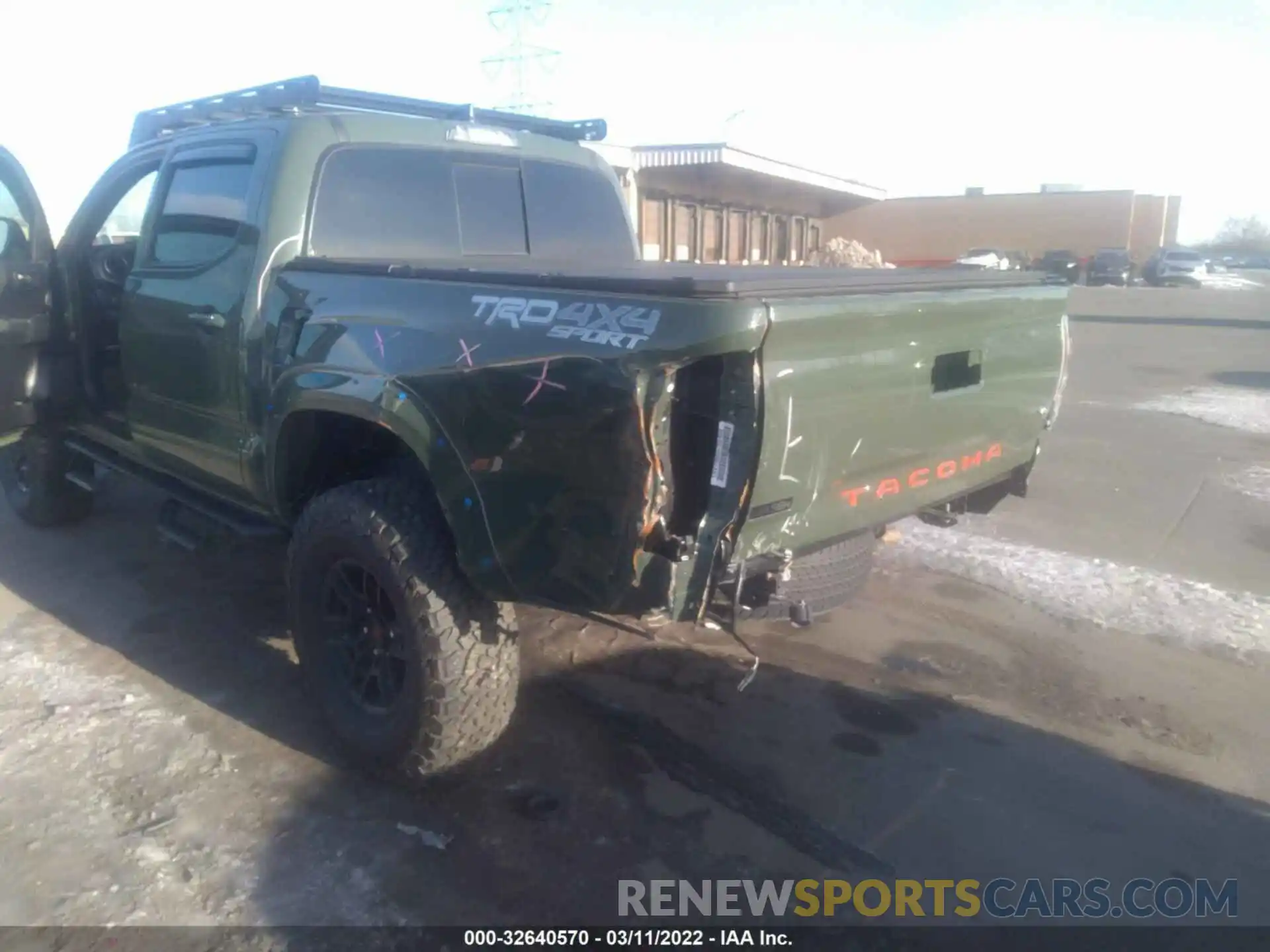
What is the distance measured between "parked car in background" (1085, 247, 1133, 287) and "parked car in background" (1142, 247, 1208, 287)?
2.65ft

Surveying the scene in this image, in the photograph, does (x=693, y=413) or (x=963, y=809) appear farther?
(x=963, y=809)

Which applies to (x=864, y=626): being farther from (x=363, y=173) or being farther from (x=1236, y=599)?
(x=363, y=173)

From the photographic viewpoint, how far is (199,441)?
4094 millimetres

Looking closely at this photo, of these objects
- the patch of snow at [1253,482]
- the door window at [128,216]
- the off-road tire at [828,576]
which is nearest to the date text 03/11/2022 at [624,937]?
the off-road tire at [828,576]

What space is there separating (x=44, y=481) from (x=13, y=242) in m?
1.53

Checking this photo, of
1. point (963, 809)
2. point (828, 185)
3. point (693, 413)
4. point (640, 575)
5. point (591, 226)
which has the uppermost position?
point (828, 185)

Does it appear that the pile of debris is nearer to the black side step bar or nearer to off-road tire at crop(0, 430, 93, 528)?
off-road tire at crop(0, 430, 93, 528)

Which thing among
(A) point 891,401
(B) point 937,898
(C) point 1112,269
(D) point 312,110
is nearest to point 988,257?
(C) point 1112,269

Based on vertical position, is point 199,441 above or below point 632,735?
above

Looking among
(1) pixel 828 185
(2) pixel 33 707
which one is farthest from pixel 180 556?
(1) pixel 828 185

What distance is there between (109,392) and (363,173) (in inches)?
88.6

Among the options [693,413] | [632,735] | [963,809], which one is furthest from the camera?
[632,735]

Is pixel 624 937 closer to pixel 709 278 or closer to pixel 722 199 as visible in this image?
pixel 709 278

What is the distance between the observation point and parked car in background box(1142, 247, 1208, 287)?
3762cm
